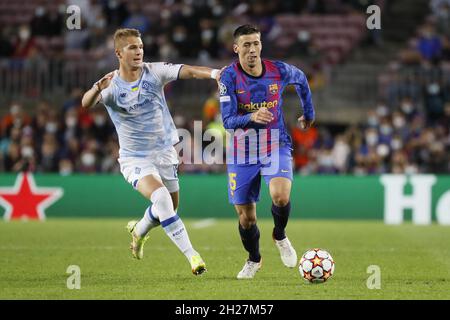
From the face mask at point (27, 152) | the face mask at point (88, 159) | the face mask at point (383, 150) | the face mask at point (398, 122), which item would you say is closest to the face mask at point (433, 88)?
the face mask at point (398, 122)

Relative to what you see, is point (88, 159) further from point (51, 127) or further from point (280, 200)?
point (280, 200)

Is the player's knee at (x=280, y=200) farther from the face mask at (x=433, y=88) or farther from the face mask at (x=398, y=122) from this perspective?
the face mask at (x=433, y=88)

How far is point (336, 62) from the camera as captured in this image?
2538 cm

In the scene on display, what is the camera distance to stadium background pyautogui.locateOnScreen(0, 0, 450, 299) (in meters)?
20.2

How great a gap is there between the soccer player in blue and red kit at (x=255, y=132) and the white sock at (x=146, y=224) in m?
1.03

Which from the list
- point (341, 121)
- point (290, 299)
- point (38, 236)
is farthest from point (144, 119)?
point (341, 121)

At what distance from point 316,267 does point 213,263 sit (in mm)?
2288

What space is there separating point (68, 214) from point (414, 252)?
370 inches

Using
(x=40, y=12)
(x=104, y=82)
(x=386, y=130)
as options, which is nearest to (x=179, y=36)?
(x=40, y=12)

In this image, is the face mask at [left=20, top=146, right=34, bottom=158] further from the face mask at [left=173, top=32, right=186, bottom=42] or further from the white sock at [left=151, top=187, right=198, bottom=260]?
the white sock at [left=151, top=187, right=198, bottom=260]

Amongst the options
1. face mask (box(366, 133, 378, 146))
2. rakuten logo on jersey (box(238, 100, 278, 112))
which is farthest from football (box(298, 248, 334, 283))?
face mask (box(366, 133, 378, 146))

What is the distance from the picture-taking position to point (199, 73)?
1041cm

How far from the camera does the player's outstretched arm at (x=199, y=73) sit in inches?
406
